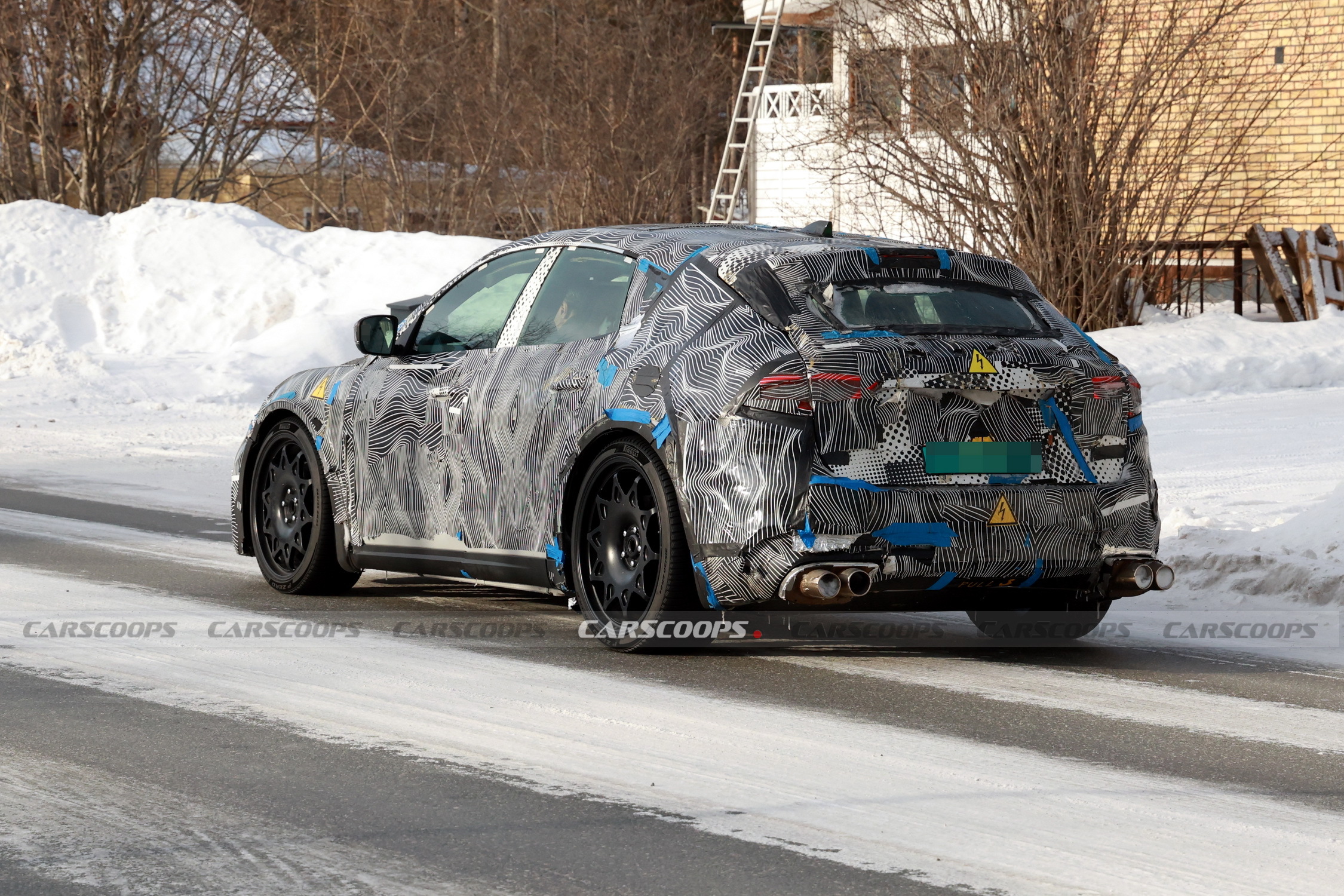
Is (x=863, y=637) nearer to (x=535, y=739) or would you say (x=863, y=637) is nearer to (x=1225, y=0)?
(x=535, y=739)

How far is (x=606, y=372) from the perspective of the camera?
283 inches

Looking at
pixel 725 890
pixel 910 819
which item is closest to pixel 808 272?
pixel 910 819

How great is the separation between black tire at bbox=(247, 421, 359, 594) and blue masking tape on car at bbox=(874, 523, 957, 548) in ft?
10.0

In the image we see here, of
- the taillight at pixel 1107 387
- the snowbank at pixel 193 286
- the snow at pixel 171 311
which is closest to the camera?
the taillight at pixel 1107 387

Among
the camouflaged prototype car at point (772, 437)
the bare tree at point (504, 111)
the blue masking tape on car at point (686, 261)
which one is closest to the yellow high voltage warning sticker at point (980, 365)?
the camouflaged prototype car at point (772, 437)

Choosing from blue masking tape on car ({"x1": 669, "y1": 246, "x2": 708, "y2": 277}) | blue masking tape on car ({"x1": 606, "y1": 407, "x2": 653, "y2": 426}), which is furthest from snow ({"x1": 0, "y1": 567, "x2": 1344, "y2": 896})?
blue masking tape on car ({"x1": 669, "y1": 246, "x2": 708, "y2": 277})

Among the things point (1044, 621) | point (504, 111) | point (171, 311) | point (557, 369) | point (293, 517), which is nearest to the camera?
point (557, 369)

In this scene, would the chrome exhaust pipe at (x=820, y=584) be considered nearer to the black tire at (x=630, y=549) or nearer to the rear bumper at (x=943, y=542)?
the rear bumper at (x=943, y=542)

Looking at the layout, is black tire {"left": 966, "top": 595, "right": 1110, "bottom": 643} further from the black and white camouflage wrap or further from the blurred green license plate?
the blurred green license plate

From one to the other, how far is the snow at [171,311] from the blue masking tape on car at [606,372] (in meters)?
9.25

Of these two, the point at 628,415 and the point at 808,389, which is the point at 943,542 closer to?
the point at 808,389

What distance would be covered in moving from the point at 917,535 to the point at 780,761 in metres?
1.37

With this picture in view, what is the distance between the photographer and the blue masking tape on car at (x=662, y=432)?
682 centimetres

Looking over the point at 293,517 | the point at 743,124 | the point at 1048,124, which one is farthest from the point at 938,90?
the point at 743,124
